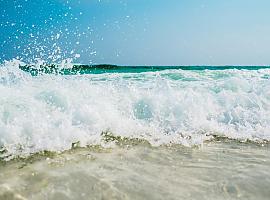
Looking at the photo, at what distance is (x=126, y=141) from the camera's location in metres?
4.59

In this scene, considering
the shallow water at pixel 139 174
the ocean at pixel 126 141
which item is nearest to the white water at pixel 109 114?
the ocean at pixel 126 141

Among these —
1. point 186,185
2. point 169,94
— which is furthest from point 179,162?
point 169,94

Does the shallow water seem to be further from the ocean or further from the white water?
the white water

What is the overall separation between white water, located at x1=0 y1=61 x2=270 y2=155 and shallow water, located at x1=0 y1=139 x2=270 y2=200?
49 cm

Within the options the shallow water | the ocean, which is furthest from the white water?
the shallow water

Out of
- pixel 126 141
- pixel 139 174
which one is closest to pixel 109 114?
pixel 126 141

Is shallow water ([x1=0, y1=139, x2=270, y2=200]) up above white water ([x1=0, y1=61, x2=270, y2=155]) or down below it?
below

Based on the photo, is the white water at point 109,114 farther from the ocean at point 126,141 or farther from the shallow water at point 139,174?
the shallow water at point 139,174

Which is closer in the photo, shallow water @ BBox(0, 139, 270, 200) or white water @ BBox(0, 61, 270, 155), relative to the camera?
shallow water @ BBox(0, 139, 270, 200)

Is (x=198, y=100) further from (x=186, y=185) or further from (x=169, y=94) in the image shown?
(x=186, y=185)

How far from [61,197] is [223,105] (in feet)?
16.2

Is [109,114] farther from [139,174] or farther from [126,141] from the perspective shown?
[139,174]

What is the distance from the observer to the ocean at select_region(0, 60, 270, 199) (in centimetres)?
288

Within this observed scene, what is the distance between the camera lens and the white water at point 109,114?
14.3 feet
